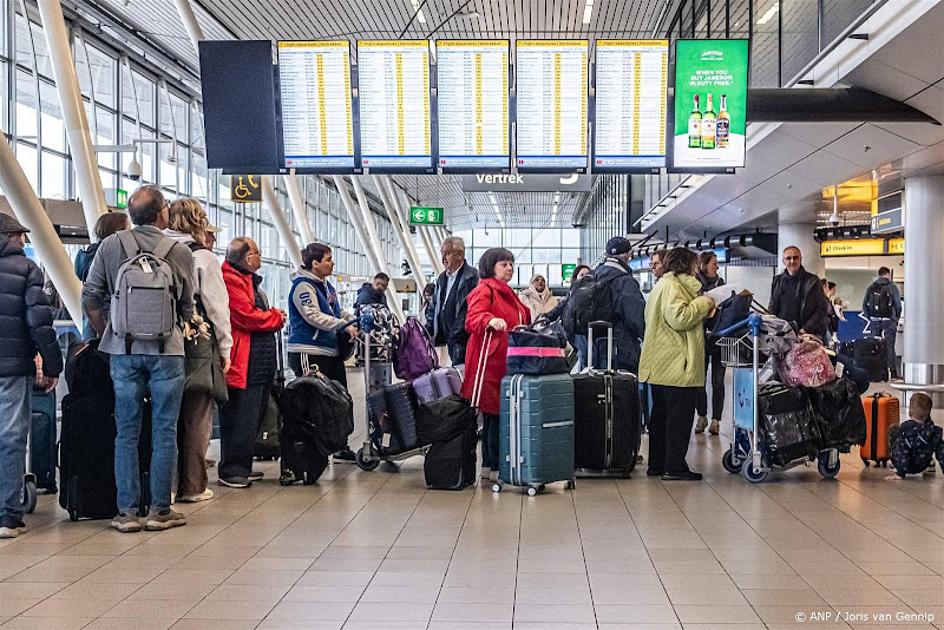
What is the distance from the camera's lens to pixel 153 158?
21562mm

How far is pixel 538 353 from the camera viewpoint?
6.96 meters

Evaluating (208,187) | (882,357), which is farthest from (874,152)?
(208,187)

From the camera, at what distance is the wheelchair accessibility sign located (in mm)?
15008

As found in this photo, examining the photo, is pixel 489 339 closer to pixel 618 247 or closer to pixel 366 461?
pixel 366 461

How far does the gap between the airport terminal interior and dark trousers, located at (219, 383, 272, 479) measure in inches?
3.7

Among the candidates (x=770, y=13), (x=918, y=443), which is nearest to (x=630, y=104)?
(x=918, y=443)

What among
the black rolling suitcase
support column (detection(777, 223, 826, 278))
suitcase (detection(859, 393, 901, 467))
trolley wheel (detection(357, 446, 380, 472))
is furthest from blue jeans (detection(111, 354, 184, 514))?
support column (detection(777, 223, 826, 278))

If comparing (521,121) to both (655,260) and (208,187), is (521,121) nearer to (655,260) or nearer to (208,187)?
(655,260)

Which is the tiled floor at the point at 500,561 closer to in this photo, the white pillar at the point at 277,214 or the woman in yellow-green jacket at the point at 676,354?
the woman in yellow-green jacket at the point at 676,354

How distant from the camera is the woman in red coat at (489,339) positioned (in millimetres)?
7316

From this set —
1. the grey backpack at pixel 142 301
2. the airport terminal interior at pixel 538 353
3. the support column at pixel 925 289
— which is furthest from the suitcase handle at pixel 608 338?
the support column at pixel 925 289

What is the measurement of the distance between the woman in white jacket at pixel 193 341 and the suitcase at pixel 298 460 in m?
0.66

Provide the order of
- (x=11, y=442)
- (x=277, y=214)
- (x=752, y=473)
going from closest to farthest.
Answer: (x=11, y=442) → (x=752, y=473) → (x=277, y=214)

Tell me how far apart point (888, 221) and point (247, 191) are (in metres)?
9.96
